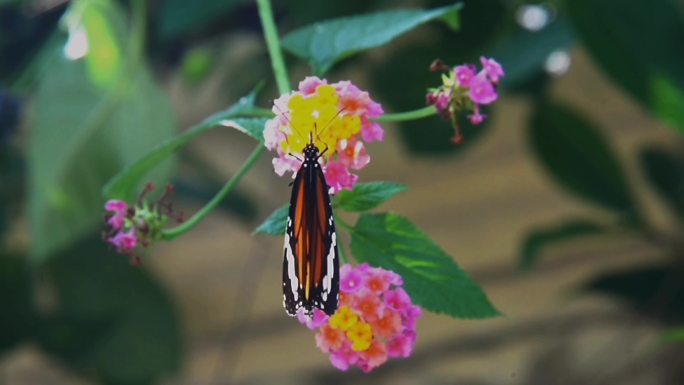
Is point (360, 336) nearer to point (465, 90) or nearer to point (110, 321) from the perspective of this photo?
point (465, 90)

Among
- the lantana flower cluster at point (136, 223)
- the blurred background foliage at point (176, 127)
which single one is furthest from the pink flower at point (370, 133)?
the blurred background foliage at point (176, 127)

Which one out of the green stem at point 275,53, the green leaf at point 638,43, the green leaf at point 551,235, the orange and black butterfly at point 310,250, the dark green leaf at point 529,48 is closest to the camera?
the orange and black butterfly at point 310,250

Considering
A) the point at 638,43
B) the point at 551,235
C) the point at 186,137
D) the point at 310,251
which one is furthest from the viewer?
the point at 551,235

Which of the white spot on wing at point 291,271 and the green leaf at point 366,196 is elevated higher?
the green leaf at point 366,196

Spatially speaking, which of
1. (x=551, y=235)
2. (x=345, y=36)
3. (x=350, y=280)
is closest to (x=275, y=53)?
(x=345, y=36)

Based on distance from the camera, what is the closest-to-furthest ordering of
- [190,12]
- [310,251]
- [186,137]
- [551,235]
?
[310,251], [186,137], [190,12], [551,235]

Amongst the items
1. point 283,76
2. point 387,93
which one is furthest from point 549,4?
point 283,76

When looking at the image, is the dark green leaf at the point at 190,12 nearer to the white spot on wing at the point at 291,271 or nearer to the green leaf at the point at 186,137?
the green leaf at the point at 186,137

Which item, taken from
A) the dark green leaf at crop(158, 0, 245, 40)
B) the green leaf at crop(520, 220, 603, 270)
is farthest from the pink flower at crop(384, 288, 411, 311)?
the green leaf at crop(520, 220, 603, 270)
